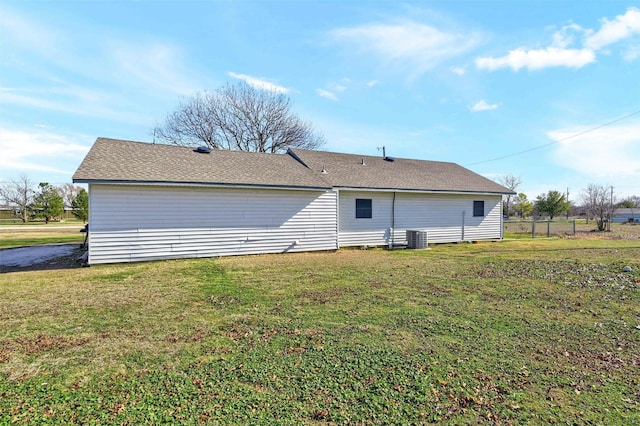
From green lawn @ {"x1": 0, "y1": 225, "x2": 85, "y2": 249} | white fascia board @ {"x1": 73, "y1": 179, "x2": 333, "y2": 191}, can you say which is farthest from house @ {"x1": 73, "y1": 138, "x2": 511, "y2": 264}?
green lawn @ {"x1": 0, "y1": 225, "x2": 85, "y2": 249}

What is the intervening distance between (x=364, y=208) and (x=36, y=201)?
136 ft

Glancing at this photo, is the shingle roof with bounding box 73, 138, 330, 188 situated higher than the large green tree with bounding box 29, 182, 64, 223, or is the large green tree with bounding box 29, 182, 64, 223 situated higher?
the shingle roof with bounding box 73, 138, 330, 188

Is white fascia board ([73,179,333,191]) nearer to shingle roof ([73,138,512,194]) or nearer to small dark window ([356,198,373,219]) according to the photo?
shingle roof ([73,138,512,194])

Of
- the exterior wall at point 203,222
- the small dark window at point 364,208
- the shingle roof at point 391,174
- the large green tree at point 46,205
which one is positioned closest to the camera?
the exterior wall at point 203,222

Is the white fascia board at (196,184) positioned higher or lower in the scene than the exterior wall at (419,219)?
higher

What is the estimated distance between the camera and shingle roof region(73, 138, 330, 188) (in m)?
9.07

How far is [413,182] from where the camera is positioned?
1443 cm

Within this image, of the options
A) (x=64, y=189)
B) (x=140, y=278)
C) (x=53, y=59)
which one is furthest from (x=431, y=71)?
(x=64, y=189)

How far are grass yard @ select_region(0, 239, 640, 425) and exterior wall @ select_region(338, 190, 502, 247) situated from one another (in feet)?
20.3

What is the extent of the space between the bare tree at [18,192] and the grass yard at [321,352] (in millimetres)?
45140

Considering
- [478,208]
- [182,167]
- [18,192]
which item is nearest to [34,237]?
[182,167]

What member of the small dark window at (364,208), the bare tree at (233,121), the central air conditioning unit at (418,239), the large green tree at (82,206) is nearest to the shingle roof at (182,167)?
the small dark window at (364,208)

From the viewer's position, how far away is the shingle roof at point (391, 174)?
13406 mm

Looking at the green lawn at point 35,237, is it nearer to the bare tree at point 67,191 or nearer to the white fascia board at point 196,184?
the white fascia board at point 196,184
